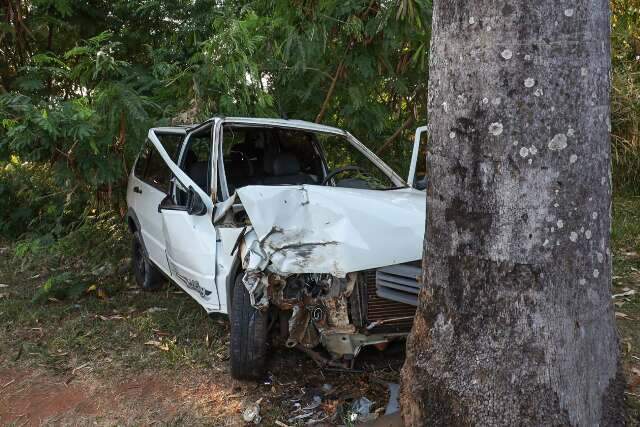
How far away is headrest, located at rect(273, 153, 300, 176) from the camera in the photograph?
5891 mm

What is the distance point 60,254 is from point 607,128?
6.47 m

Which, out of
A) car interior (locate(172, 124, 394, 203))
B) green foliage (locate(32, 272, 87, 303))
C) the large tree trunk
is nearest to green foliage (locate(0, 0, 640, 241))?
car interior (locate(172, 124, 394, 203))

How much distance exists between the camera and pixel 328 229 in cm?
379

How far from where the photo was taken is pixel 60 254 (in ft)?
24.4

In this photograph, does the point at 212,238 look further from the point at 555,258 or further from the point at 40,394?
the point at 555,258

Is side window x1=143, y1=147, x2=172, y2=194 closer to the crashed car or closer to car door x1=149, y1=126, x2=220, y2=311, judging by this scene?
car door x1=149, y1=126, x2=220, y2=311

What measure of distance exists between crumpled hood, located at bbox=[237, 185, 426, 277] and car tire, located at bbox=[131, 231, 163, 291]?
2646 millimetres

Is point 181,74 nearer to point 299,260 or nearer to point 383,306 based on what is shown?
point 299,260

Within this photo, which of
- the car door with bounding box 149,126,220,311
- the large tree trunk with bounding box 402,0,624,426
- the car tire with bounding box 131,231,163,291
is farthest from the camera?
the car tire with bounding box 131,231,163,291

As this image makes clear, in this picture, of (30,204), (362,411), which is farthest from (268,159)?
(30,204)

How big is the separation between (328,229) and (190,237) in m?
A: 1.43

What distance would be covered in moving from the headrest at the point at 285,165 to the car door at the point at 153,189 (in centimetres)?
90

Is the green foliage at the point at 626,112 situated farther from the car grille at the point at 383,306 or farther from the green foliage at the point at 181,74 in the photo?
the car grille at the point at 383,306

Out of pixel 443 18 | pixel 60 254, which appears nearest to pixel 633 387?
pixel 443 18
